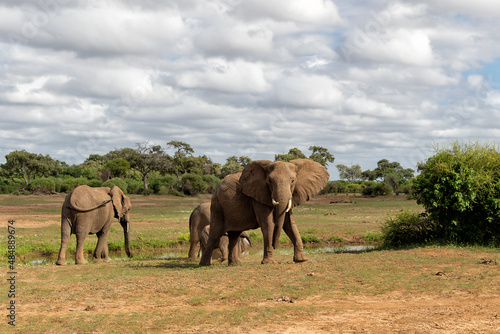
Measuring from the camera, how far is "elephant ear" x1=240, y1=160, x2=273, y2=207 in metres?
14.3

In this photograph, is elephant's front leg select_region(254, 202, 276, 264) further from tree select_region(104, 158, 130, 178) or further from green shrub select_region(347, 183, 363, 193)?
green shrub select_region(347, 183, 363, 193)

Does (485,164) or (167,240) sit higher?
(485,164)

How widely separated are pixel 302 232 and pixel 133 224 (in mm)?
11151

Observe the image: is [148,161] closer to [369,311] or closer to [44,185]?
[44,185]

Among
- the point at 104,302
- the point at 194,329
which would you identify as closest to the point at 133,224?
the point at 104,302

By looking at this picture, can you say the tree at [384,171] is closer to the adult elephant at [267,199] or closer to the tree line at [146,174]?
the tree line at [146,174]

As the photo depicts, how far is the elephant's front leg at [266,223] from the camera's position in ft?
46.8

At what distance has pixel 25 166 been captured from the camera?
87562 mm

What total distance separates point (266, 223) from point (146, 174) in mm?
76845

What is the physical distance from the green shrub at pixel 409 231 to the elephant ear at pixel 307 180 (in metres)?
6.17

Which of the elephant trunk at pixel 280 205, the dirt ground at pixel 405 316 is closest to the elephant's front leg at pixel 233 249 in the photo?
the elephant trunk at pixel 280 205

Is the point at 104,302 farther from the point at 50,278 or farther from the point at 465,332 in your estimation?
the point at 465,332

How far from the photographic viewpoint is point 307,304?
10.3 metres

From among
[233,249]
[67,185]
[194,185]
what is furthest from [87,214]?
[67,185]
